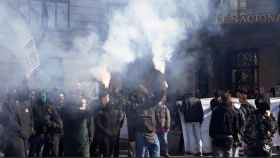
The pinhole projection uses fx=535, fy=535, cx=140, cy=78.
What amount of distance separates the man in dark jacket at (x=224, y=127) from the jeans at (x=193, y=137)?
334 centimetres

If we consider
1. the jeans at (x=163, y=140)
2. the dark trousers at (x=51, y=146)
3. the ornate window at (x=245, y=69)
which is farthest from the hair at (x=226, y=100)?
the ornate window at (x=245, y=69)

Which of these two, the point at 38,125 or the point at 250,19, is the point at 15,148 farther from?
the point at 250,19

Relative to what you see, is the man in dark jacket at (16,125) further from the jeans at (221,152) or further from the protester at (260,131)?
the protester at (260,131)

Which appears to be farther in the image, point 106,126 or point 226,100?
point 106,126

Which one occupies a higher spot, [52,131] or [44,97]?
[44,97]

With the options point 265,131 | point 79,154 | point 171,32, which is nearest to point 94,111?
point 79,154

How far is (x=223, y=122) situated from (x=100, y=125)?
208cm

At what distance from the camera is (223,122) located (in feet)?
29.3

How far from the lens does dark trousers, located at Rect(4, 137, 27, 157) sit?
8273mm

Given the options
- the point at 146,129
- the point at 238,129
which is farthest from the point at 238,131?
the point at 146,129

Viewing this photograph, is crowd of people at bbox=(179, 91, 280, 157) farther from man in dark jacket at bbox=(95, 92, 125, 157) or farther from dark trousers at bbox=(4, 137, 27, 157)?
dark trousers at bbox=(4, 137, 27, 157)

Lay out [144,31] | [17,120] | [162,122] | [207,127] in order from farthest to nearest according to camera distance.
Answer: [207,127], [162,122], [144,31], [17,120]

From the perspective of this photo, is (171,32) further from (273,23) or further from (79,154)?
(273,23)

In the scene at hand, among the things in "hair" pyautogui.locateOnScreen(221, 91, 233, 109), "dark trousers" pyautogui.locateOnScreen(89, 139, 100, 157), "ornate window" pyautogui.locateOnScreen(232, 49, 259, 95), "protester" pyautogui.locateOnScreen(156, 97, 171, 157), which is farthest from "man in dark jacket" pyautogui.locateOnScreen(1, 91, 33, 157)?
"ornate window" pyautogui.locateOnScreen(232, 49, 259, 95)
